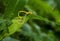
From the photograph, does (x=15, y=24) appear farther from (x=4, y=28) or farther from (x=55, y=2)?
(x=55, y=2)

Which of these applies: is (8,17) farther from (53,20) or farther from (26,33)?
(53,20)

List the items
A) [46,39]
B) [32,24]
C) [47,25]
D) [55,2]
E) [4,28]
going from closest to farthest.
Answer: [4,28]
[46,39]
[32,24]
[47,25]
[55,2]

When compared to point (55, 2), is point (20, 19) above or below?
below

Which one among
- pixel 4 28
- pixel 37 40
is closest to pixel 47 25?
pixel 37 40

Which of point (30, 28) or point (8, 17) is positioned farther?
point (30, 28)

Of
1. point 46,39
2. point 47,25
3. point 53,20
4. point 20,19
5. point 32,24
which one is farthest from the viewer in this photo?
point 53,20

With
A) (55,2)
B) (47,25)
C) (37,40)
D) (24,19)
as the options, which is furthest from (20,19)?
(55,2)

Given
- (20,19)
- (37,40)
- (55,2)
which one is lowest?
(37,40)
